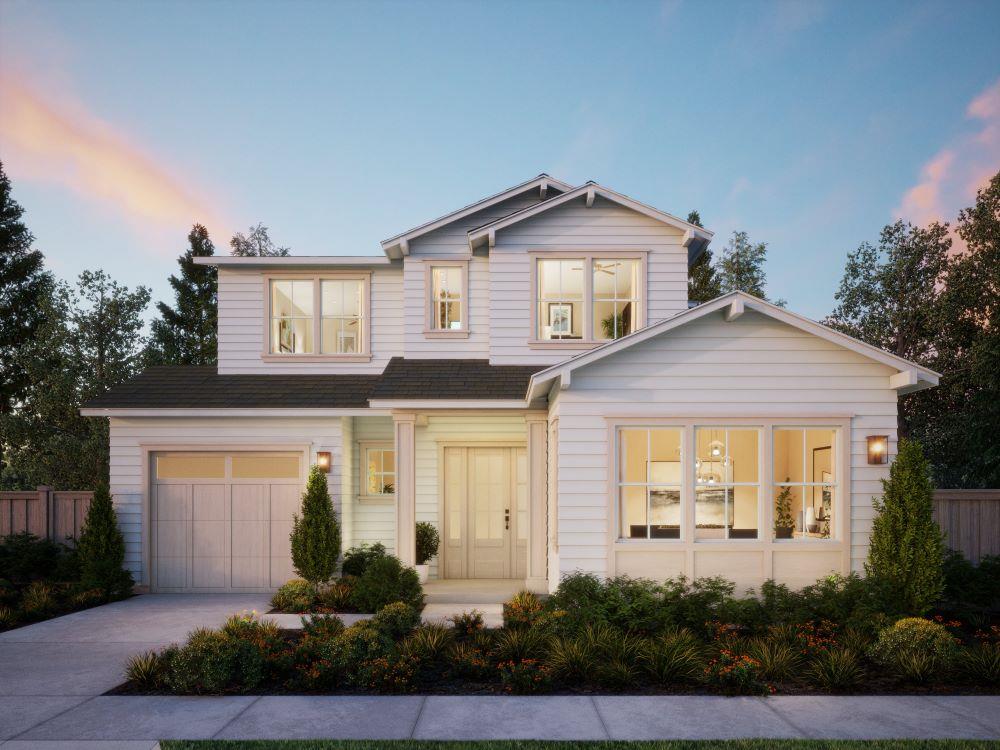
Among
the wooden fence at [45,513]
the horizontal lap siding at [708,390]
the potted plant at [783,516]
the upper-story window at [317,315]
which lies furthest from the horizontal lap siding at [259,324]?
the potted plant at [783,516]

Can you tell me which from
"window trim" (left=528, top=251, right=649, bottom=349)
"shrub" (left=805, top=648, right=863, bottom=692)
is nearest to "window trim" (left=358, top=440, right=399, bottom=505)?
"window trim" (left=528, top=251, right=649, bottom=349)

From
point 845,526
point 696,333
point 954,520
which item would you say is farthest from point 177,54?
point 954,520

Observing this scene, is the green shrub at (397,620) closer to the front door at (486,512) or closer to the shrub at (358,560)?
the shrub at (358,560)

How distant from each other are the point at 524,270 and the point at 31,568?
10130 millimetres

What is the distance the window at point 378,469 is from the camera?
12.4 meters

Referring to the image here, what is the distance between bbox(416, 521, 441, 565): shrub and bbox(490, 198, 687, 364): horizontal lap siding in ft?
11.0

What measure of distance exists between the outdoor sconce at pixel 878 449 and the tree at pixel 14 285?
2826cm

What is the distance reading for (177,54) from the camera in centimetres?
1470

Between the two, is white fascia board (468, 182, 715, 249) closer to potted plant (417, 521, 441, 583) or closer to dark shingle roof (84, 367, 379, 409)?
dark shingle roof (84, 367, 379, 409)

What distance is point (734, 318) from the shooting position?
8703 millimetres

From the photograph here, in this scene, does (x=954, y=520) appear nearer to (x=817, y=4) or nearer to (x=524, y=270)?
(x=524, y=270)

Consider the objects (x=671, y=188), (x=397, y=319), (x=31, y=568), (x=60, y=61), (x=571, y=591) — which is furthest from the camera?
(x=671, y=188)

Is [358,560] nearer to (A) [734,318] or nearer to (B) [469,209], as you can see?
(B) [469,209]

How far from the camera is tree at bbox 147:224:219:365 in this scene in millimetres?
30484
